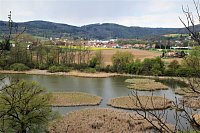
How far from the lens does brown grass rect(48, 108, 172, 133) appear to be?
19094 mm

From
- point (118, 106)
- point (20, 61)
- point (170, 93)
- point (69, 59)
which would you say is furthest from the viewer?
point (69, 59)

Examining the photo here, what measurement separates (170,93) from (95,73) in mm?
19301

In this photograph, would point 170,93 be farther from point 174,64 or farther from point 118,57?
point 118,57

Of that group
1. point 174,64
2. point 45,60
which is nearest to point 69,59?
point 45,60

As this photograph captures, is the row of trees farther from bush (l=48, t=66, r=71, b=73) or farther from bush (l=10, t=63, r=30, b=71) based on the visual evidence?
bush (l=10, t=63, r=30, b=71)

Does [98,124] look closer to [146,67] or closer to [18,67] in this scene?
[146,67]

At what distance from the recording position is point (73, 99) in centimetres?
2875

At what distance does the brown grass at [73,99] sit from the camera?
27.2 m

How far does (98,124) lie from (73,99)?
356 inches

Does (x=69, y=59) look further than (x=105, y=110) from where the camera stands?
Yes

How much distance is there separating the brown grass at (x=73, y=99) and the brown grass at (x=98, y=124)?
4417 millimetres

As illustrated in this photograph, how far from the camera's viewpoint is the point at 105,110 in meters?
24.0

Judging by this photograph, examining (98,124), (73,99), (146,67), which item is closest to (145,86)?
(73,99)

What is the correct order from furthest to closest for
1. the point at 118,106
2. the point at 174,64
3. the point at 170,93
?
the point at 174,64, the point at 170,93, the point at 118,106
